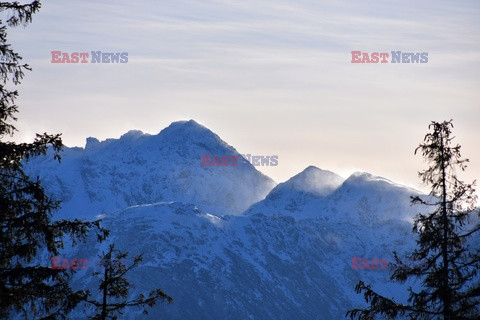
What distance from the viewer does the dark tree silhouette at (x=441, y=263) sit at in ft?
96.0

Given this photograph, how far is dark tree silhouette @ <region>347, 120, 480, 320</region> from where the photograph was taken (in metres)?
29.3

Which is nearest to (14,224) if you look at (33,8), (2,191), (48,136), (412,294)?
(2,191)

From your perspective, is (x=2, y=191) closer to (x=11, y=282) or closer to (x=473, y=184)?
(x=11, y=282)

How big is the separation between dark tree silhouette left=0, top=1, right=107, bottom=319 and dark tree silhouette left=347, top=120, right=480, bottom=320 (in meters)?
9.80

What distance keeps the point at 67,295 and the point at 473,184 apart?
13396 millimetres

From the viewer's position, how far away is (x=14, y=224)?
25.5 meters

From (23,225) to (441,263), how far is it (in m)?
13.7

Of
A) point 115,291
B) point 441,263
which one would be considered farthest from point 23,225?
point 441,263

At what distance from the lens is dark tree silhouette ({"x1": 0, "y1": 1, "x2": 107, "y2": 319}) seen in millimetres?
25375

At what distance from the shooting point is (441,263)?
99.0 feet

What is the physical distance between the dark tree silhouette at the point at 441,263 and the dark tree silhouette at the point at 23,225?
32.2ft

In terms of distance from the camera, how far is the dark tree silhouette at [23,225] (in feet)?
83.3

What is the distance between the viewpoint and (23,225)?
83.6 ft

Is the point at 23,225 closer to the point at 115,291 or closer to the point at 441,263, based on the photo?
the point at 115,291
